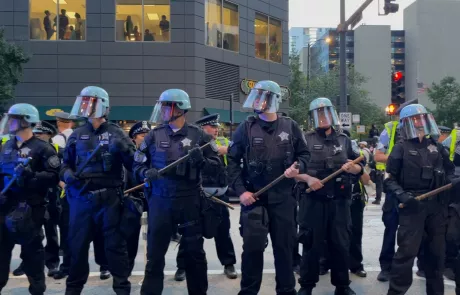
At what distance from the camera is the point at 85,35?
892 inches

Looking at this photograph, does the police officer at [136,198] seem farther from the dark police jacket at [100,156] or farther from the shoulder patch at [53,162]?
the shoulder patch at [53,162]

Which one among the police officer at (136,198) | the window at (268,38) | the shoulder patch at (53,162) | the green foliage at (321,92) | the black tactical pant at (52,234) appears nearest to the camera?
the shoulder patch at (53,162)

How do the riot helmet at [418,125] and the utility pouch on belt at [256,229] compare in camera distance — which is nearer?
the utility pouch on belt at [256,229]

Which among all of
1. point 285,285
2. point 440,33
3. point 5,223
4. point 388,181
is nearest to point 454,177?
point 388,181

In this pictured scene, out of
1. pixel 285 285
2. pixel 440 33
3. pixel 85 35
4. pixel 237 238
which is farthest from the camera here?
pixel 440 33

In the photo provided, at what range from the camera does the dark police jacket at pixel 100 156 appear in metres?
5.16

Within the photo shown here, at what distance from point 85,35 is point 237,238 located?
1643cm

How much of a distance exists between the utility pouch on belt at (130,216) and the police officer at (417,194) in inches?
110

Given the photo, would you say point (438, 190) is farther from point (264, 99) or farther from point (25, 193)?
point (25, 193)

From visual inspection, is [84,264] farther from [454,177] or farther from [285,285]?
[454,177]

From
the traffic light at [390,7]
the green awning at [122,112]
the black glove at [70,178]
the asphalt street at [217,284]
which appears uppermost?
the traffic light at [390,7]

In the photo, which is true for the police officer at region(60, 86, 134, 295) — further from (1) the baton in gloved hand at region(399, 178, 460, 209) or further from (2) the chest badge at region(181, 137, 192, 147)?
(1) the baton in gloved hand at region(399, 178, 460, 209)

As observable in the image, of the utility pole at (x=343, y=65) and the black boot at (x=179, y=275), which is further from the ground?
the utility pole at (x=343, y=65)

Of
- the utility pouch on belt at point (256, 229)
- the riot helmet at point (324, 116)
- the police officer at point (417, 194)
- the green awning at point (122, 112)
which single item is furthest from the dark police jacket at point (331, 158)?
the green awning at point (122, 112)
